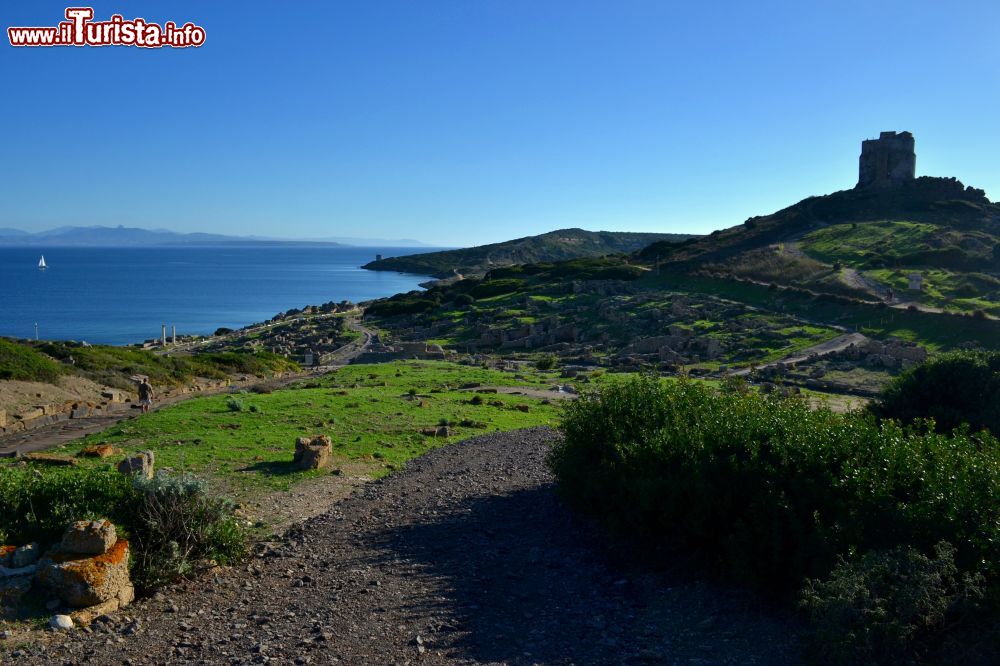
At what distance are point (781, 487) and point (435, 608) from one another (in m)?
4.51

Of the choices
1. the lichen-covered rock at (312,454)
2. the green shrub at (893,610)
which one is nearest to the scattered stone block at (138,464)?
the lichen-covered rock at (312,454)

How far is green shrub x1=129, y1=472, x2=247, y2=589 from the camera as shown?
9734 mm

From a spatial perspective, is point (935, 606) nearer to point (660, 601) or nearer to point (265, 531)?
point (660, 601)

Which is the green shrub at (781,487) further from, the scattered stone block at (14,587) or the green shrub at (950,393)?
the scattered stone block at (14,587)

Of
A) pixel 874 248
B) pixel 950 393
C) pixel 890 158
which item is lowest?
pixel 950 393

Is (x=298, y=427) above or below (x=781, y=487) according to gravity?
below

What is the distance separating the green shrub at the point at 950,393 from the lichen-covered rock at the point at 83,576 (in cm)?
1452

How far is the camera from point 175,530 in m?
10.2

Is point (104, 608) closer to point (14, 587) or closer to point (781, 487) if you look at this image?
point (14, 587)

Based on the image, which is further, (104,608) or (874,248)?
(874,248)

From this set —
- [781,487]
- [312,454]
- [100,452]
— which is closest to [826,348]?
[312,454]

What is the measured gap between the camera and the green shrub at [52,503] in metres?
9.88

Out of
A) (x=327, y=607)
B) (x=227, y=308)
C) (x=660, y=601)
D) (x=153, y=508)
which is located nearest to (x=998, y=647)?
(x=660, y=601)

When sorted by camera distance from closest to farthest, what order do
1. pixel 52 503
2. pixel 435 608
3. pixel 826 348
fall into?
pixel 435 608
pixel 52 503
pixel 826 348
